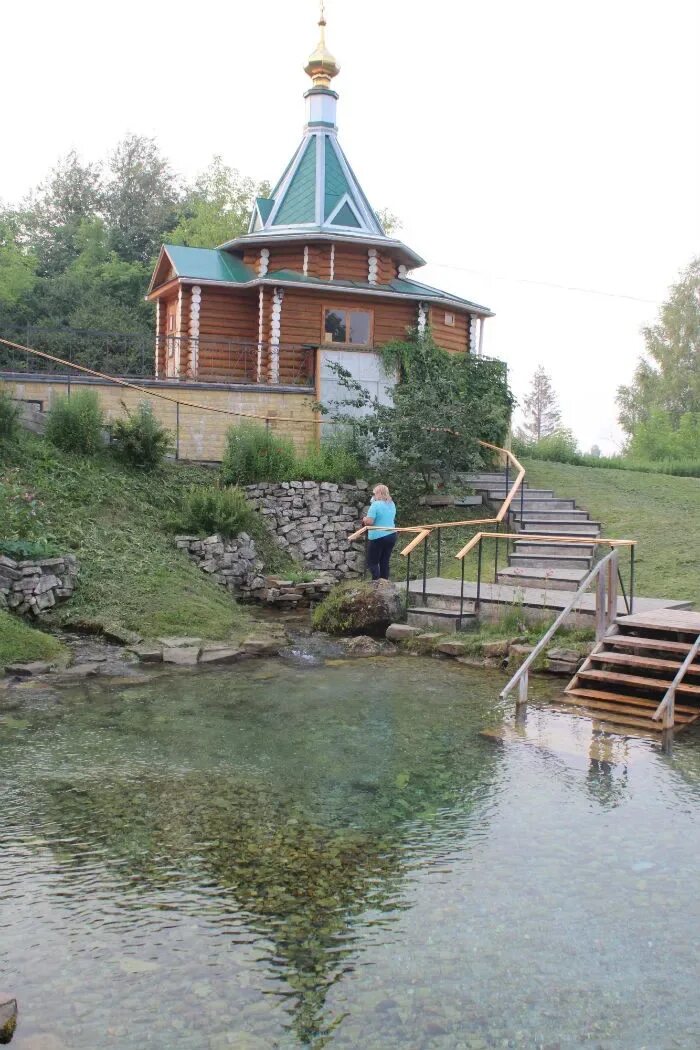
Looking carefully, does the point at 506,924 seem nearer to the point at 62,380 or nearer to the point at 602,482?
the point at 62,380

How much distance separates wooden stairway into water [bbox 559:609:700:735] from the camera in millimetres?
9148

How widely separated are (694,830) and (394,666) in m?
5.50

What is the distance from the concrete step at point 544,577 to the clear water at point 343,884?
495 cm

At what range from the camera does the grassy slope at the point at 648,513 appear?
13.9m

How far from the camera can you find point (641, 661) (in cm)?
965

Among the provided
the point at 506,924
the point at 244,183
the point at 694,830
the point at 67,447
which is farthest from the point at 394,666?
the point at 244,183

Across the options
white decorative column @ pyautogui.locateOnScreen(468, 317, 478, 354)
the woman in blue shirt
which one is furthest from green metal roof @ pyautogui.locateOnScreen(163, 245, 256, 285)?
the woman in blue shirt

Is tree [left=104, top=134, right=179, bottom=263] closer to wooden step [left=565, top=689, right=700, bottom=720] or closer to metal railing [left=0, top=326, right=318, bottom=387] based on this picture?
metal railing [left=0, top=326, right=318, bottom=387]

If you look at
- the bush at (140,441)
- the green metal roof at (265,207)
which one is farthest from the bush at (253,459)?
the green metal roof at (265,207)

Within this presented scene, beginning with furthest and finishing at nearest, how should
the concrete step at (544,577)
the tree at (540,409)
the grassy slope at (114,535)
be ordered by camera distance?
the tree at (540,409) → the concrete step at (544,577) → the grassy slope at (114,535)

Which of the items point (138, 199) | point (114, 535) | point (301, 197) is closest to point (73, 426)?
point (114, 535)

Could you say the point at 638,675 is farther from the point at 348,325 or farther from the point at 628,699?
the point at 348,325

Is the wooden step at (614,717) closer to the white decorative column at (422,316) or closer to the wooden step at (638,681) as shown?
the wooden step at (638,681)

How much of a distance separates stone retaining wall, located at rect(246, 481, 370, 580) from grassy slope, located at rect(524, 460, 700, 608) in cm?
488
